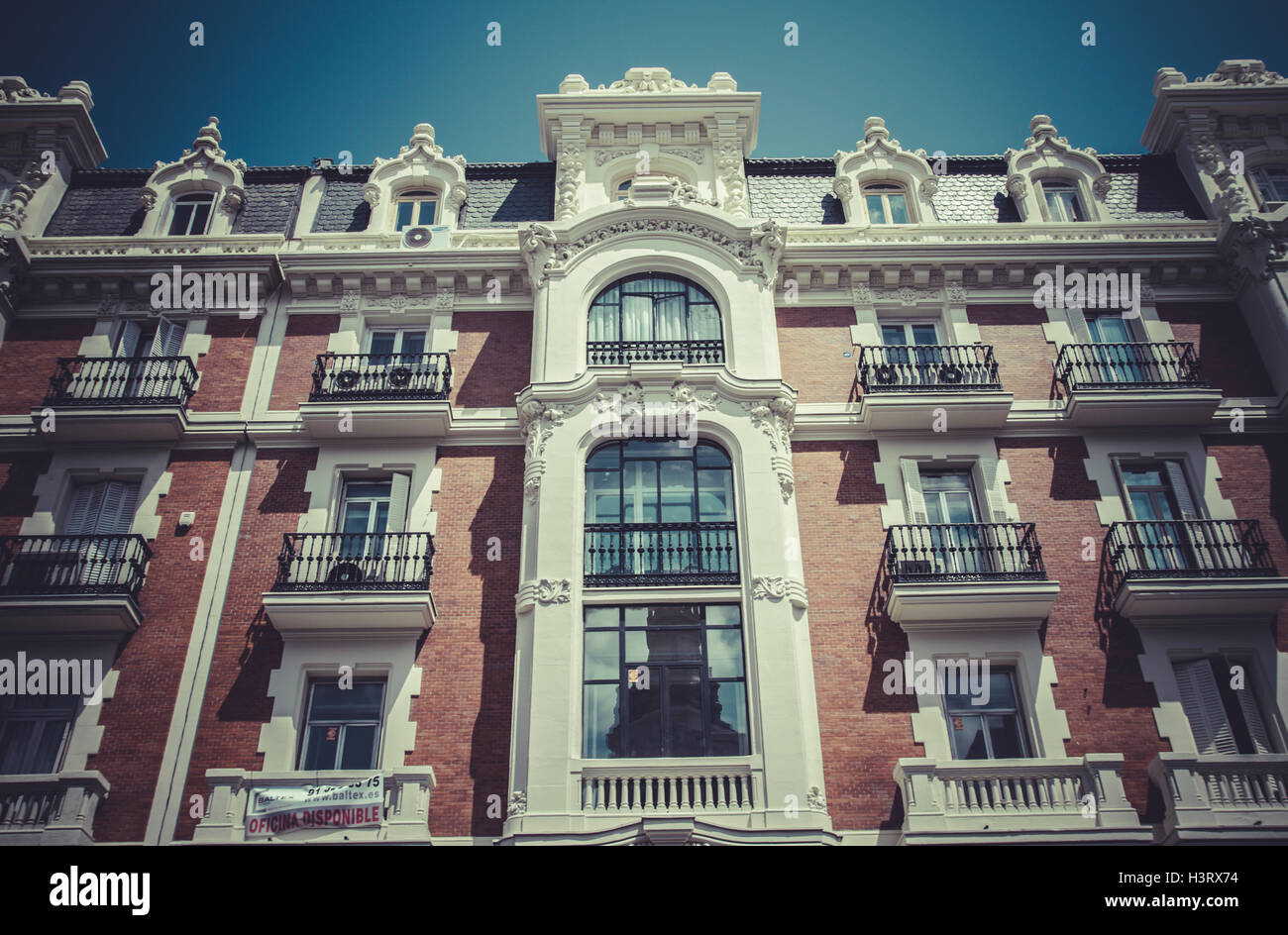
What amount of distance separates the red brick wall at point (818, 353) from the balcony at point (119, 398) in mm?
11657

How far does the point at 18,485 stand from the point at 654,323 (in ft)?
39.6

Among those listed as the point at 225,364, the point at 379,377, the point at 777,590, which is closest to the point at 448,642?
the point at 777,590

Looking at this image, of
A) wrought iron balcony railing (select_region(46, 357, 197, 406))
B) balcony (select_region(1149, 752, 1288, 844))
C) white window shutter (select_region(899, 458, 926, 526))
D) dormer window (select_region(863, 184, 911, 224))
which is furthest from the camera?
dormer window (select_region(863, 184, 911, 224))

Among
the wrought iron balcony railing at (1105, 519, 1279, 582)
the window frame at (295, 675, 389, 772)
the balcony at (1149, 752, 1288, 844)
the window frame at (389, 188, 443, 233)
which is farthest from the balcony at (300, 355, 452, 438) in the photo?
the balcony at (1149, 752, 1288, 844)

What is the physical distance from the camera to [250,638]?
17281 mm

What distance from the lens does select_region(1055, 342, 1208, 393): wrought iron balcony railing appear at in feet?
64.5

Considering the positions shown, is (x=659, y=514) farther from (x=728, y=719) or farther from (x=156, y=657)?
(x=156, y=657)

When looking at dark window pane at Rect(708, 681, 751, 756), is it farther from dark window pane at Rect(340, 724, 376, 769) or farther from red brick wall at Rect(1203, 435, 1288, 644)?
red brick wall at Rect(1203, 435, 1288, 644)

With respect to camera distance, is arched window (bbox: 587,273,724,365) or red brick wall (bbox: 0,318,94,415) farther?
red brick wall (bbox: 0,318,94,415)

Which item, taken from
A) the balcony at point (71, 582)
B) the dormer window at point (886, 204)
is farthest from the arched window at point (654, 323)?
the balcony at point (71, 582)

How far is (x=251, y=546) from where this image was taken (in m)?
18.4

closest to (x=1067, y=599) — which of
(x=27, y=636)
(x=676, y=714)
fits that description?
(x=676, y=714)

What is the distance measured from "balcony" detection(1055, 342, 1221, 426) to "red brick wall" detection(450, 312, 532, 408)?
10553 mm

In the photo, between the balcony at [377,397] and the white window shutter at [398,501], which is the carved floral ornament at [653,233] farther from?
the white window shutter at [398,501]
